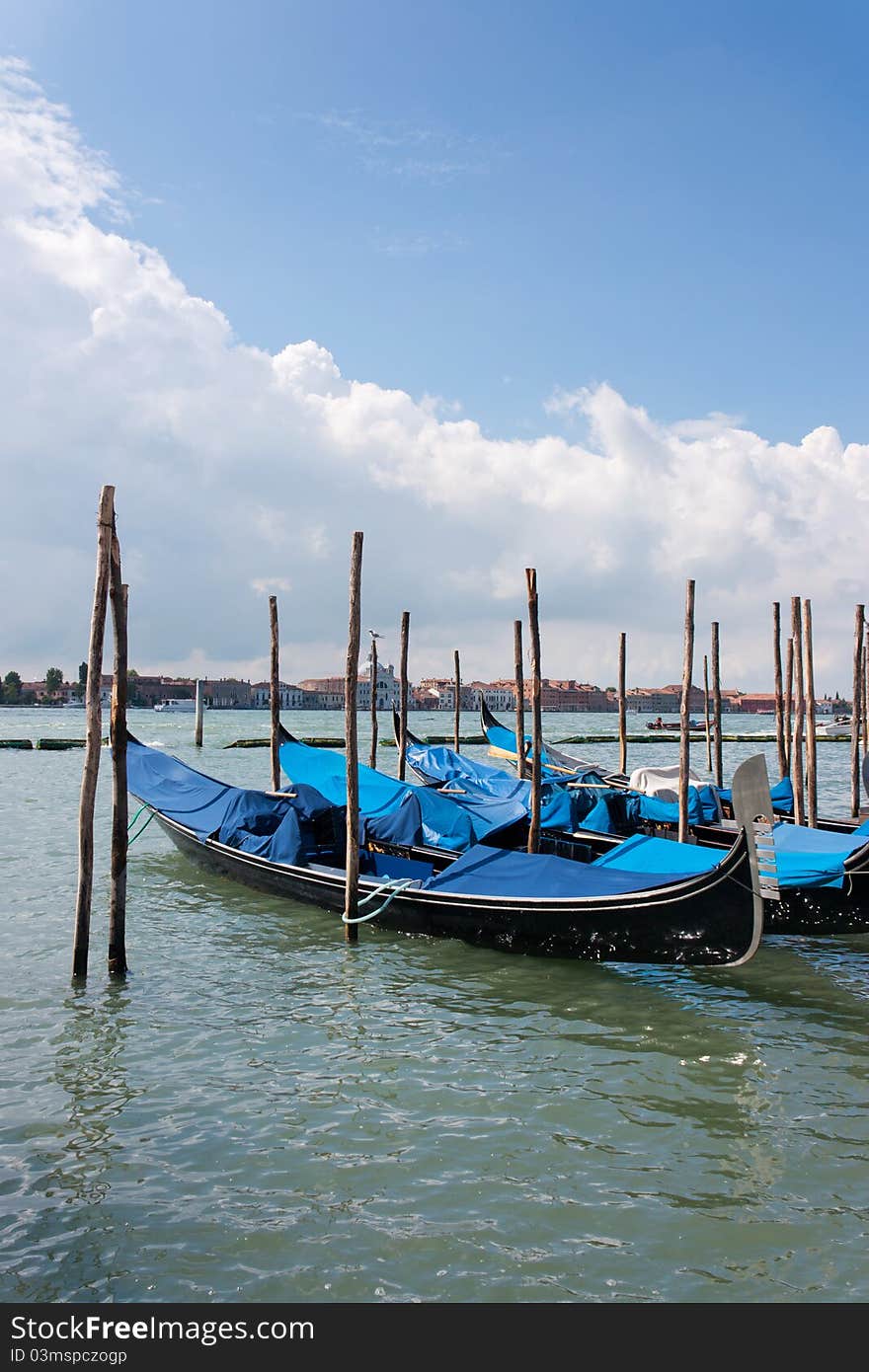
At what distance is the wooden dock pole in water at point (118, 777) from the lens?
6.48 meters

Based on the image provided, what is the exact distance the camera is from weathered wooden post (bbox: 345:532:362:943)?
7824mm

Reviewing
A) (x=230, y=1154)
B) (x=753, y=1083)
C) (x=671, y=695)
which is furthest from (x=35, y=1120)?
(x=671, y=695)

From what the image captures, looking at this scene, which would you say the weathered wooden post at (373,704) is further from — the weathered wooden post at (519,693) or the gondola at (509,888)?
the gondola at (509,888)

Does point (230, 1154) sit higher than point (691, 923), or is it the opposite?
point (691, 923)

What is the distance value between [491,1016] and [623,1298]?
2.81 metres

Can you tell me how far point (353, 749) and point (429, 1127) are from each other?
399cm

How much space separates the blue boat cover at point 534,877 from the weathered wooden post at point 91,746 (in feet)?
8.41

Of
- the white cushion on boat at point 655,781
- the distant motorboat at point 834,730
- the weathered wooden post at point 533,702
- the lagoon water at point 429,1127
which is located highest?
the weathered wooden post at point 533,702

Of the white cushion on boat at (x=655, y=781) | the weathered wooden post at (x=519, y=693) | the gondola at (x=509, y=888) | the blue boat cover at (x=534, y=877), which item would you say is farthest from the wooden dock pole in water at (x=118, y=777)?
the white cushion on boat at (x=655, y=781)

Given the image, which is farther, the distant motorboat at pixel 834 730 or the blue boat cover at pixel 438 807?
the distant motorboat at pixel 834 730

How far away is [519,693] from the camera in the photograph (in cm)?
1448

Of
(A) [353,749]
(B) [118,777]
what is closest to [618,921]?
(A) [353,749]

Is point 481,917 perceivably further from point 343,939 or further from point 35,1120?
point 35,1120

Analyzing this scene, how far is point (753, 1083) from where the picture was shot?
4.83 metres
